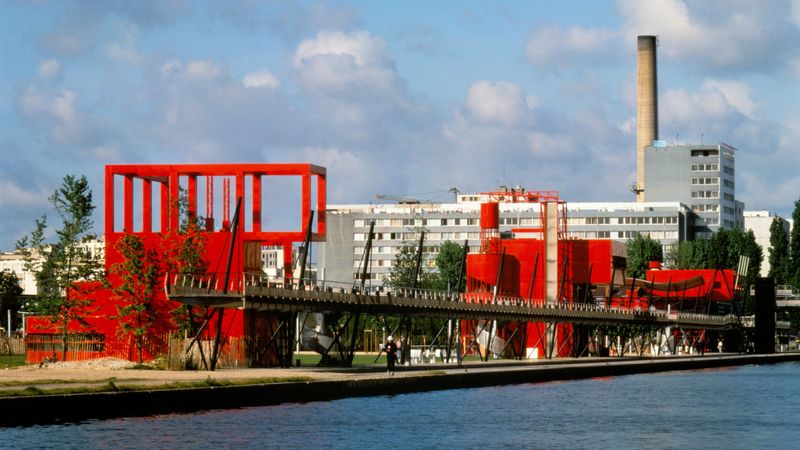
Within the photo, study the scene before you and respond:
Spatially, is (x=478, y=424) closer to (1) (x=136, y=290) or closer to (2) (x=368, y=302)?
(2) (x=368, y=302)

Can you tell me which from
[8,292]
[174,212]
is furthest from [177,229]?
[8,292]

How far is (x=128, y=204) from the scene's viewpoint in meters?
107

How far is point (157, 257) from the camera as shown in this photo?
93.4 metres

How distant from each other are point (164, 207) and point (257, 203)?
7.10 meters

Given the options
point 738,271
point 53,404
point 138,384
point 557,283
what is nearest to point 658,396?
point 138,384

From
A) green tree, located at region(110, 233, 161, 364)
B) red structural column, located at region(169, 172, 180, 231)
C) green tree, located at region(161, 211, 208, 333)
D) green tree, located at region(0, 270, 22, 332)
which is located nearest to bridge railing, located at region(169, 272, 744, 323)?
green tree, located at region(161, 211, 208, 333)

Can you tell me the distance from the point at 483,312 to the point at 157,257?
2442 cm

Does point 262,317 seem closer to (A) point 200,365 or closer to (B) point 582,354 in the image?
(A) point 200,365

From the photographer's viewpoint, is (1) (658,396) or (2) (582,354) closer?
(1) (658,396)

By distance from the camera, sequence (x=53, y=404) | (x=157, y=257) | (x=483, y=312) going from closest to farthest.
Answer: (x=53, y=404) → (x=157, y=257) → (x=483, y=312)

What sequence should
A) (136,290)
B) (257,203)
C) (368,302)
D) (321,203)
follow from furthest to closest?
(321,203)
(257,203)
(136,290)
(368,302)

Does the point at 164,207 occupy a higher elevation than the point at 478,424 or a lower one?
higher

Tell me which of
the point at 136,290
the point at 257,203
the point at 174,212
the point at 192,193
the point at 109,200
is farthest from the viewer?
the point at 257,203

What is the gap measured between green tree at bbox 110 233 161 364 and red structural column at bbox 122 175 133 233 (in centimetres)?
929
